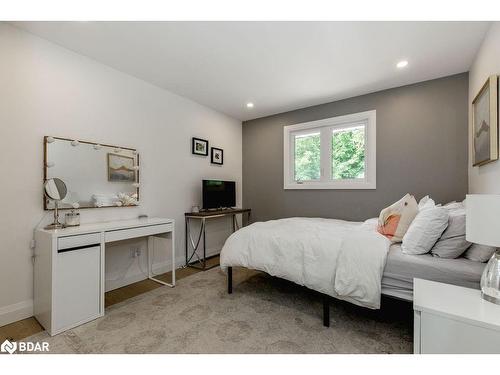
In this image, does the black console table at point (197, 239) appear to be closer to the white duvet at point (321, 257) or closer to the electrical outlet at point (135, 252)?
the electrical outlet at point (135, 252)

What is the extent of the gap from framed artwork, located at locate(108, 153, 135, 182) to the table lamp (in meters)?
3.02

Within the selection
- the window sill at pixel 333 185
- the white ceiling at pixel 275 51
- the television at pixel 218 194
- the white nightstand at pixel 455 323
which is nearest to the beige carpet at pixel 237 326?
the white nightstand at pixel 455 323

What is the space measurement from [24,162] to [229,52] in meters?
2.10

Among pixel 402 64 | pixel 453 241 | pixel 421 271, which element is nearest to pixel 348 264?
pixel 421 271

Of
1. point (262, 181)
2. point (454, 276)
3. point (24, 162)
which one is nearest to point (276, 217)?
point (262, 181)

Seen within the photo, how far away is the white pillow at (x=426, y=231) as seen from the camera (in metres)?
1.63

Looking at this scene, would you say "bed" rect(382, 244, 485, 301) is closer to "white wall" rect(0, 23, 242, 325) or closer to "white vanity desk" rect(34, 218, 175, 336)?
"white vanity desk" rect(34, 218, 175, 336)

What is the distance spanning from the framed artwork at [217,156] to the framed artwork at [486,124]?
10.7 ft

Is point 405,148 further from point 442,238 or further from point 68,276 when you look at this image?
point 68,276

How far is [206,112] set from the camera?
379 cm

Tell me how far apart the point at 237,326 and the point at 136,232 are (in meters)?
1.35

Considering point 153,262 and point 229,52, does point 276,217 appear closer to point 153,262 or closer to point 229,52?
point 153,262

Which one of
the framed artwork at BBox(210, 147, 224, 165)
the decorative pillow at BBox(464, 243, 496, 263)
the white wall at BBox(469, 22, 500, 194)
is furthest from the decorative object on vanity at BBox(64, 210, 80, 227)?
the white wall at BBox(469, 22, 500, 194)

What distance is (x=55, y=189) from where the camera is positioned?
2.06 m
